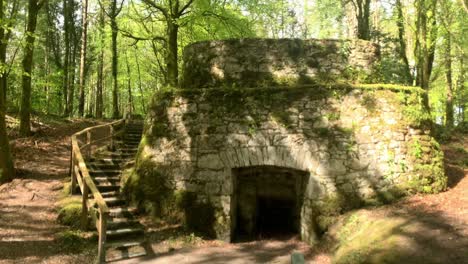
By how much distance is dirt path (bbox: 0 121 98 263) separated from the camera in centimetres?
605

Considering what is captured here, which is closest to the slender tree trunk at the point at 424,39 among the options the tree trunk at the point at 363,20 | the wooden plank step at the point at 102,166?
the tree trunk at the point at 363,20

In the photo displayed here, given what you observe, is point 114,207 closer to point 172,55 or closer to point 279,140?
point 279,140

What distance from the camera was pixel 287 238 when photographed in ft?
26.5

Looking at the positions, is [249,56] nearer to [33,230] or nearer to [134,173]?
[134,173]

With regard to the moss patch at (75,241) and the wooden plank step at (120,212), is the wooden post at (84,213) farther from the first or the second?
the wooden plank step at (120,212)

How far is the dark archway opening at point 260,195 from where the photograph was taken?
809cm

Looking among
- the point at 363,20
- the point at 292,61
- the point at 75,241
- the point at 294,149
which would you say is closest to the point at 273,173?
the point at 294,149

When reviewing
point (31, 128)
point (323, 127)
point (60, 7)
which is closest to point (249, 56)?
point (323, 127)

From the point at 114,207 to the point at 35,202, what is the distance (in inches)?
78.8

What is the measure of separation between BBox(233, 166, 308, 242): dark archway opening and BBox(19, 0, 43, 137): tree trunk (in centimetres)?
713

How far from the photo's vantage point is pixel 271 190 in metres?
8.67

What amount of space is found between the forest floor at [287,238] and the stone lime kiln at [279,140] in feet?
1.61

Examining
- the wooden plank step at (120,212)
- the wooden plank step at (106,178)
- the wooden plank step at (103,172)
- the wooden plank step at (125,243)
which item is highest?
the wooden plank step at (103,172)

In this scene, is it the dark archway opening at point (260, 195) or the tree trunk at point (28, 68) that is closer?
the dark archway opening at point (260, 195)
